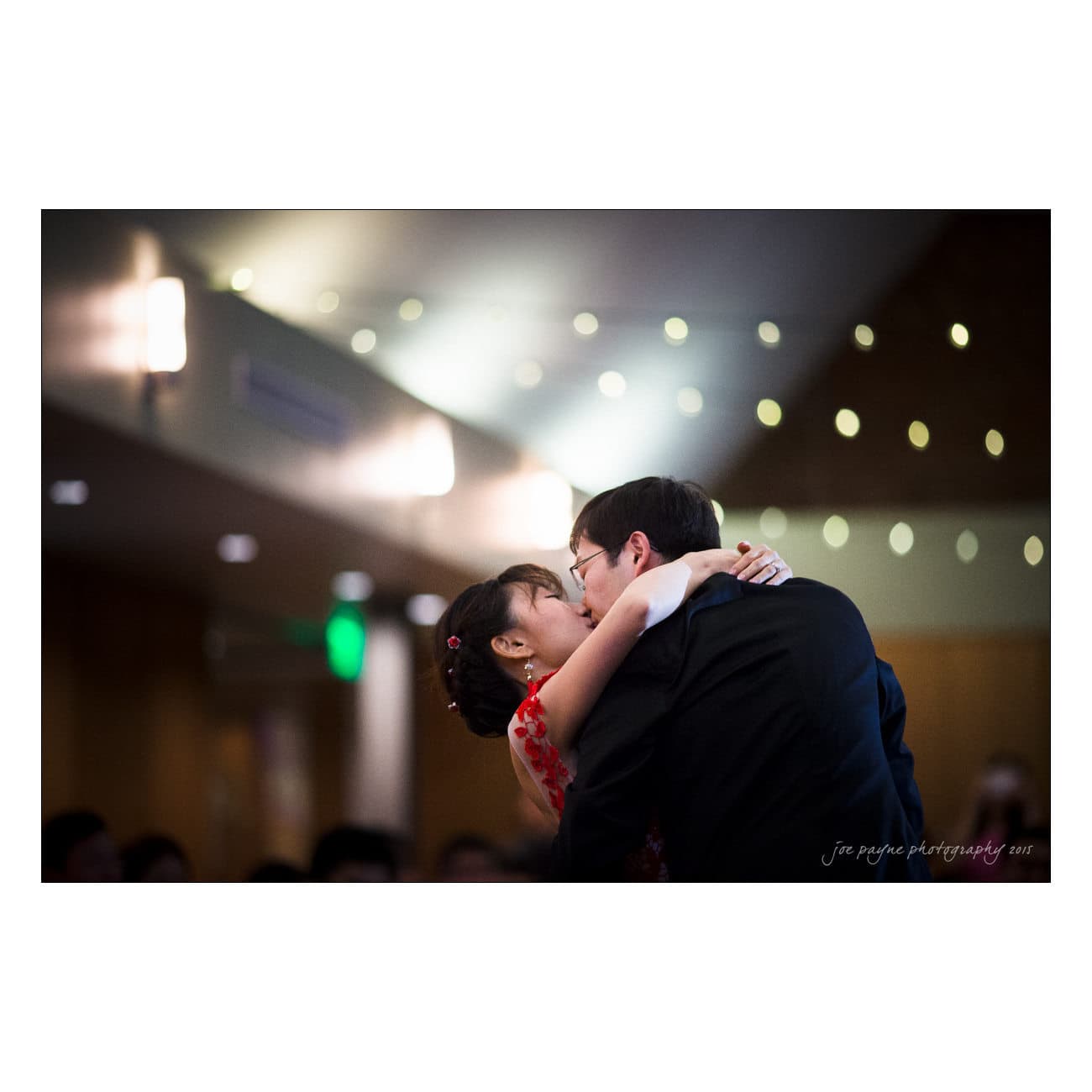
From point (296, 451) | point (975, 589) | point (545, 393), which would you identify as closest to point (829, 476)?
point (975, 589)

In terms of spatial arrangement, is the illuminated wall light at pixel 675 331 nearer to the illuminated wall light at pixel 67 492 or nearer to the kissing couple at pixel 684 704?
the kissing couple at pixel 684 704

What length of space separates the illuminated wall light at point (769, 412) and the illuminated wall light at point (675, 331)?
24cm

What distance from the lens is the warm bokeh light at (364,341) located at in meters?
3.04

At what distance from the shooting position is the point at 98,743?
121 inches

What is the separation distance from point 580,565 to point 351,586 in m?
0.56

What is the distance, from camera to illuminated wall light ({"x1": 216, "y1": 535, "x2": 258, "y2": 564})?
9.99 ft

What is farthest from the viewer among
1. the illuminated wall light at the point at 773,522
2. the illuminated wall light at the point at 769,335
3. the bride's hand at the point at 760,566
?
the illuminated wall light at the point at 769,335

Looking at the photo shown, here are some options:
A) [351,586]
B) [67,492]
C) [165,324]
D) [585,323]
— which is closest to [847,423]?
[585,323]

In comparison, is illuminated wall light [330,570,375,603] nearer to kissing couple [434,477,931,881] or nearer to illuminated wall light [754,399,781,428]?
kissing couple [434,477,931,881]

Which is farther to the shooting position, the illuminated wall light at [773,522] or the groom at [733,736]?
the illuminated wall light at [773,522]

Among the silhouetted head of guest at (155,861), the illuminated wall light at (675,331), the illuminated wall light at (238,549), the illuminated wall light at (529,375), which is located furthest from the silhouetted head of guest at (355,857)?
the illuminated wall light at (675,331)

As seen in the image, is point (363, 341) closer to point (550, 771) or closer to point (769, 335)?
point (769, 335)
